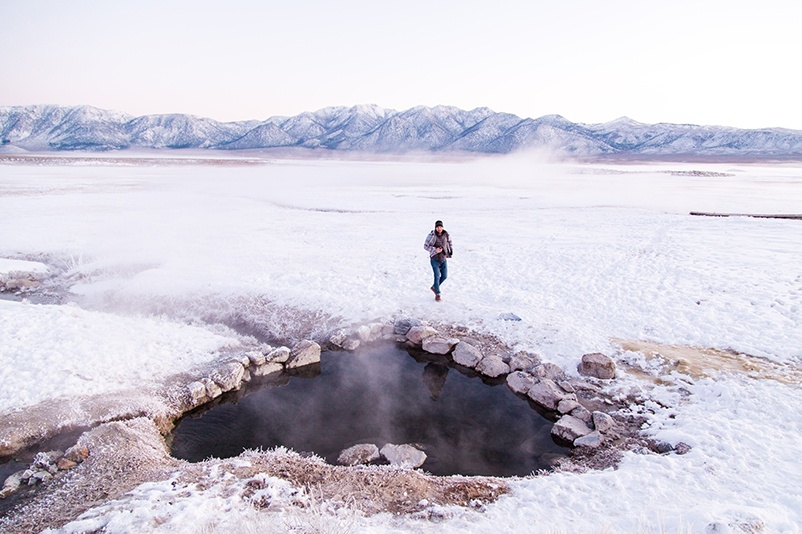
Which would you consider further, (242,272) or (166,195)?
(166,195)

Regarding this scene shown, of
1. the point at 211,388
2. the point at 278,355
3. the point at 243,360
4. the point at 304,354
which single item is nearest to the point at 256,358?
the point at 243,360

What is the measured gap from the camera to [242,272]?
1258 centimetres

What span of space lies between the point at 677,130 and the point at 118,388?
8336 inches

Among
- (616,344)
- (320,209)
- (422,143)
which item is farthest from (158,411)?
(422,143)

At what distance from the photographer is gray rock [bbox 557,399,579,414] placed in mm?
6713

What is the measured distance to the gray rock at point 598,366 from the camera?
741cm

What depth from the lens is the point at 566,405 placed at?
6.75m

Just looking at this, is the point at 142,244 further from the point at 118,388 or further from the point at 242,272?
the point at 118,388

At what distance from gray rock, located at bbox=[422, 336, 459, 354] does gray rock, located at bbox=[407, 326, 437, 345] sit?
0.20 meters

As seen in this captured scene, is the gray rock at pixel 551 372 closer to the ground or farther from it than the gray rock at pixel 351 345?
farther from it

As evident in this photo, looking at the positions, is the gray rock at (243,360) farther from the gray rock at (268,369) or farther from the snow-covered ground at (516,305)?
the snow-covered ground at (516,305)

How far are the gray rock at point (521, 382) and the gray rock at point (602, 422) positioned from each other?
132 centimetres

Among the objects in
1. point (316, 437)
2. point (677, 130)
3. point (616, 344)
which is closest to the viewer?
point (316, 437)

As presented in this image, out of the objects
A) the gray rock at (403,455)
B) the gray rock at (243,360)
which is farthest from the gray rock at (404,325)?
the gray rock at (403,455)
